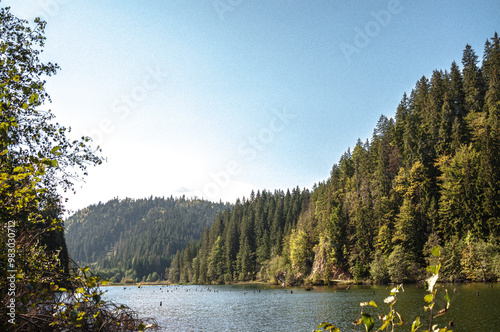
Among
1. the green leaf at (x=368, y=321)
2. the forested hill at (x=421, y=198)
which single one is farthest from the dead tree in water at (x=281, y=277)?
the green leaf at (x=368, y=321)

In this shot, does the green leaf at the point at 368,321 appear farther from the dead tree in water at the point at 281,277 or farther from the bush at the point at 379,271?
the dead tree in water at the point at 281,277

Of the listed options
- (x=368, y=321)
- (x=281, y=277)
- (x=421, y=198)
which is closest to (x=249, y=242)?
(x=281, y=277)

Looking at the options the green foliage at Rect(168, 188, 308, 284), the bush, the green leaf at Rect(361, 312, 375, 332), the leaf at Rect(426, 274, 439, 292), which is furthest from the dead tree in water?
the leaf at Rect(426, 274, 439, 292)

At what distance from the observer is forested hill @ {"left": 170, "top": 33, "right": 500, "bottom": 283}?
58.4 m

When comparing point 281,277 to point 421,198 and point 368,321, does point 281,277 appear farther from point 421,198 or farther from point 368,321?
point 368,321

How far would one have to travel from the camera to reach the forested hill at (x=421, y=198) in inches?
2299

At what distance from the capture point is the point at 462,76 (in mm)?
82375

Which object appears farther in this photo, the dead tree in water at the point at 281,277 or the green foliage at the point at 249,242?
the green foliage at the point at 249,242

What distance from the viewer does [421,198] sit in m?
71.1

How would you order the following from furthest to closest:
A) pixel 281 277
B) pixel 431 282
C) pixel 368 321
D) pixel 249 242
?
pixel 249 242 < pixel 281 277 < pixel 368 321 < pixel 431 282

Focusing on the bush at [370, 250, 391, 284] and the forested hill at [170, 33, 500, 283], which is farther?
the bush at [370, 250, 391, 284]

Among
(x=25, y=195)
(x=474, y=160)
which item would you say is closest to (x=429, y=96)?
(x=474, y=160)

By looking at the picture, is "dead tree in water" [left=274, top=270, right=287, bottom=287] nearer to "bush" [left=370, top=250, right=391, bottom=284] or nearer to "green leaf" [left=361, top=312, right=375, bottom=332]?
"bush" [left=370, top=250, right=391, bottom=284]

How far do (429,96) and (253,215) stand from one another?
97020 millimetres
